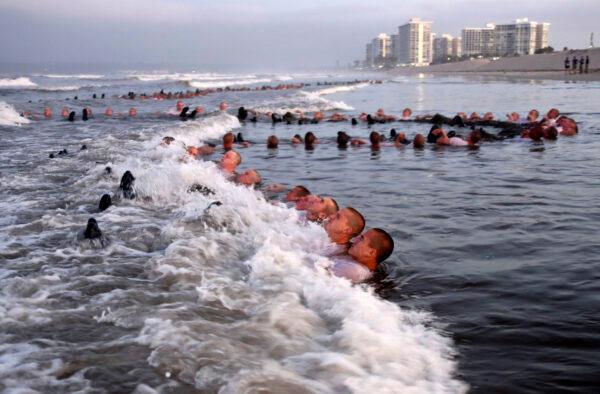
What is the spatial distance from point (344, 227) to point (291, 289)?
1724 mm

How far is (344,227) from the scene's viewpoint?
6.75m

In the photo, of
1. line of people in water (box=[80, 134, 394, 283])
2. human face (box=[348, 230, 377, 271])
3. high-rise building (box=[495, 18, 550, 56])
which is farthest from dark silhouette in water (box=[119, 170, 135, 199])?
high-rise building (box=[495, 18, 550, 56])

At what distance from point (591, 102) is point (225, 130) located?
17852mm

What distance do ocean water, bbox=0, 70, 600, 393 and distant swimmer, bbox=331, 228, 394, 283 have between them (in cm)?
16

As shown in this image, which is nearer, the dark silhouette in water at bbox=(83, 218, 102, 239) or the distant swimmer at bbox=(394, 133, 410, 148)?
the dark silhouette in water at bbox=(83, 218, 102, 239)

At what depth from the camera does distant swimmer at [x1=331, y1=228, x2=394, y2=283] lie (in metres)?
Result: 5.89

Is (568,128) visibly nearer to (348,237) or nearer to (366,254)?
(348,237)

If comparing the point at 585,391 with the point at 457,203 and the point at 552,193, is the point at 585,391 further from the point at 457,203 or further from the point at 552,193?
the point at 552,193

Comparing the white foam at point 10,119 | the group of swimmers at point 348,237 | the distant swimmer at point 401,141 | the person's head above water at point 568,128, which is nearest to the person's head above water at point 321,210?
the group of swimmers at point 348,237

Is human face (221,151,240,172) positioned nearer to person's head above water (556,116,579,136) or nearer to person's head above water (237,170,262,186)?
person's head above water (237,170,262,186)

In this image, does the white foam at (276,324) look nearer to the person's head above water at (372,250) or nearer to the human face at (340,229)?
the human face at (340,229)

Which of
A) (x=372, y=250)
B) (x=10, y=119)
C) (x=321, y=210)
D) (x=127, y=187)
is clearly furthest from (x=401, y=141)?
(x=10, y=119)

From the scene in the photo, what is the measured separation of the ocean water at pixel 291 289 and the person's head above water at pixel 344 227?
0.69 feet

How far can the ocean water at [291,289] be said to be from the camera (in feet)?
12.1
